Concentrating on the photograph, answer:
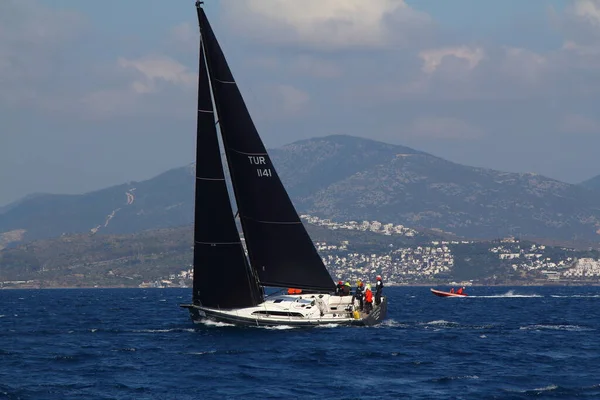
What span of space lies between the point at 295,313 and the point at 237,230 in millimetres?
6220

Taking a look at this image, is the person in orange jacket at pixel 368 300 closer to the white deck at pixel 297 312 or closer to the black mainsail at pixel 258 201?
the white deck at pixel 297 312

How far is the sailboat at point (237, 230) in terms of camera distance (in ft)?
210

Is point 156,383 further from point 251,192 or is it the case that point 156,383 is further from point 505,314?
point 505,314

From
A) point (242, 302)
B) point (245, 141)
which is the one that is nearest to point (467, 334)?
point (242, 302)

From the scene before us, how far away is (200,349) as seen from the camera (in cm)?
5622

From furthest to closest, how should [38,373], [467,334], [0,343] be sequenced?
1. [467,334]
2. [0,343]
3. [38,373]

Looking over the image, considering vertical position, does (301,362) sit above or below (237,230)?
below

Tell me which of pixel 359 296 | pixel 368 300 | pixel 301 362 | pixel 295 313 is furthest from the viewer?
pixel 368 300

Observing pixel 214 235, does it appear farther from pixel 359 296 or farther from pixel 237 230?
pixel 359 296

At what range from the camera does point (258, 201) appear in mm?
65312

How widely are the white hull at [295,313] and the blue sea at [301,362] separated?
0.60 meters

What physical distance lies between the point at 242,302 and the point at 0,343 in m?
14.5

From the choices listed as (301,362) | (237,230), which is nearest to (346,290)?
(237,230)

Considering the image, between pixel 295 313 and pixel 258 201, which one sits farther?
pixel 258 201
